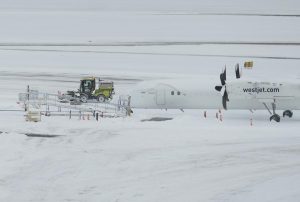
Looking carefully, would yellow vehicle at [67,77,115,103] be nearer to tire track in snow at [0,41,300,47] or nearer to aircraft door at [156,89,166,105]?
aircraft door at [156,89,166,105]

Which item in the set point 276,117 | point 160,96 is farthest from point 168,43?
point 276,117

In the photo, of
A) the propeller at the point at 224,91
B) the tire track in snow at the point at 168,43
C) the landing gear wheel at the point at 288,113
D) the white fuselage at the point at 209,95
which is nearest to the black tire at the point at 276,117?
the white fuselage at the point at 209,95

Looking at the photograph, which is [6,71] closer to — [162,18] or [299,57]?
[299,57]

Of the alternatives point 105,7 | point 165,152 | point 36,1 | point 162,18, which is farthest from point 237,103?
point 36,1

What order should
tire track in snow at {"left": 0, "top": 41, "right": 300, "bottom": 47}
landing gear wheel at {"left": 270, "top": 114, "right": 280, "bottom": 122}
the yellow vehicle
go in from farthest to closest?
tire track in snow at {"left": 0, "top": 41, "right": 300, "bottom": 47}, the yellow vehicle, landing gear wheel at {"left": 270, "top": 114, "right": 280, "bottom": 122}

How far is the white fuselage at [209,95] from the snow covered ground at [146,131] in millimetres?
906

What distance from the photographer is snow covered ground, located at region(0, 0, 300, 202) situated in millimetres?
23547

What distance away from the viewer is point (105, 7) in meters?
112

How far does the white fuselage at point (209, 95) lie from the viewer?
128 ft

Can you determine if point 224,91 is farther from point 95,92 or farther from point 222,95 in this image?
point 95,92

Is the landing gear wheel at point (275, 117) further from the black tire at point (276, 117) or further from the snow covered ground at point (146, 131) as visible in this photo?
the snow covered ground at point (146, 131)

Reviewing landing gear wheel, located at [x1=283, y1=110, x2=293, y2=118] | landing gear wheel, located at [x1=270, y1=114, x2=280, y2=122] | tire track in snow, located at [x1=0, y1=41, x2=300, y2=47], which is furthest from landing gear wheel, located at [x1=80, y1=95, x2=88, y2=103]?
tire track in snow, located at [x1=0, y1=41, x2=300, y2=47]

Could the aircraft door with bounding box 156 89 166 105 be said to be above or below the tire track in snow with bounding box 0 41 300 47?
below

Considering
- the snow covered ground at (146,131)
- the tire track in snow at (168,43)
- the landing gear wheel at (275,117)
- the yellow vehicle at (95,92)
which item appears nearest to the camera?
the snow covered ground at (146,131)
